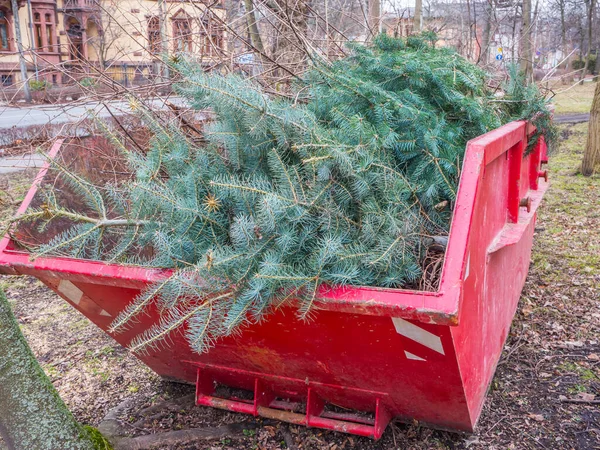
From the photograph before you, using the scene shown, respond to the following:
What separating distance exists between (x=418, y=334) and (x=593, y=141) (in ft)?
26.7

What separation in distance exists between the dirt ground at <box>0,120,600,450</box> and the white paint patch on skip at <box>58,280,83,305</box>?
0.85 m

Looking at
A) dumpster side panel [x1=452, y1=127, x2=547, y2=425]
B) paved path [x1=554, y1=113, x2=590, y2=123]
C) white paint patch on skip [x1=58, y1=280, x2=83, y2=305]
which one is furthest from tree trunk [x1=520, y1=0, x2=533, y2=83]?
paved path [x1=554, y1=113, x2=590, y2=123]

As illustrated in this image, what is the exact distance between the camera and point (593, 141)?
29.1 feet

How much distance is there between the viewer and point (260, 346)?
254 cm

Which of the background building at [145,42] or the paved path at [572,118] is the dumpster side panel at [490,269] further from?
the paved path at [572,118]

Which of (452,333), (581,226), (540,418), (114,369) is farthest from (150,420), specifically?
(581,226)

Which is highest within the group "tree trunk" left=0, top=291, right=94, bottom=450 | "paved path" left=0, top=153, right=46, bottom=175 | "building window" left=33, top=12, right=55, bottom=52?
"building window" left=33, top=12, right=55, bottom=52

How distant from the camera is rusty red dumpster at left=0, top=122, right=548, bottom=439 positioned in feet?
6.37

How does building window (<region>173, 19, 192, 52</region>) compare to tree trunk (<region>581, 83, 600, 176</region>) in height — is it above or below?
above

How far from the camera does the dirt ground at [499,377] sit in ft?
9.32

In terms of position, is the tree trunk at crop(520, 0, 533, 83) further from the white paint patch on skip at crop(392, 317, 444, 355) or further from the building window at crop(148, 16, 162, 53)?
the building window at crop(148, 16, 162, 53)

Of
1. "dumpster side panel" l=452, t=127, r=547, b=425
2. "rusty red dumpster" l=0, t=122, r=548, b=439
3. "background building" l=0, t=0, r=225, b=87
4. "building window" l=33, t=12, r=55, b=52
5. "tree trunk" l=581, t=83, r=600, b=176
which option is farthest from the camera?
"building window" l=33, t=12, r=55, b=52

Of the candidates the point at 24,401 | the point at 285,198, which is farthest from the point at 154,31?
the point at 24,401

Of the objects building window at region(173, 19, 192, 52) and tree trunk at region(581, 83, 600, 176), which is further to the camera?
tree trunk at region(581, 83, 600, 176)
